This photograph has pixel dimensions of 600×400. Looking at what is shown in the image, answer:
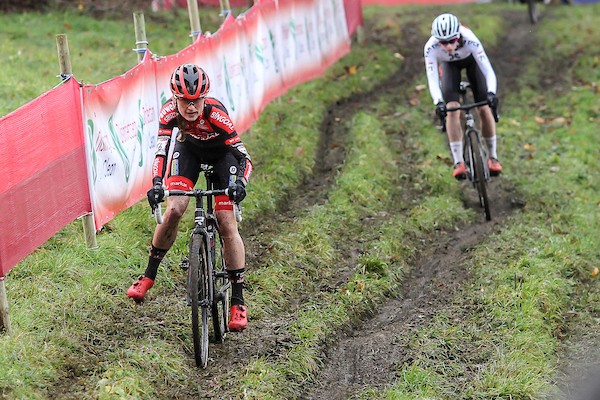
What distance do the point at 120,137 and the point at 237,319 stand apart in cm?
249

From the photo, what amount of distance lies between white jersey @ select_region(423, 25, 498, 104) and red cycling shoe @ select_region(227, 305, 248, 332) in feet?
14.7

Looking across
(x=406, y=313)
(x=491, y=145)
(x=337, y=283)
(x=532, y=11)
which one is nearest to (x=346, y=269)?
(x=337, y=283)

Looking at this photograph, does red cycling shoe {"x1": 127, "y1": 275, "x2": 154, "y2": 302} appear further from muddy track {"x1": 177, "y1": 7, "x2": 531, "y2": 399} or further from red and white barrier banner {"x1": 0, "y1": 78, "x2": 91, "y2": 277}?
red and white barrier banner {"x1": 0, "y1": 78, "x2": 91, "y2": 277}

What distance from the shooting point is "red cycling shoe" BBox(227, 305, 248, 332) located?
7188 millimetres

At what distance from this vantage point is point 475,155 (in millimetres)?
10570

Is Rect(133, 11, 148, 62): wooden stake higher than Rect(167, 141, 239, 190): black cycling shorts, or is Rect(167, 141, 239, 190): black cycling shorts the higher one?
Rect(133, 11, 148, 62): wooden stake

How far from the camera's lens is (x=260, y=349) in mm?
7199

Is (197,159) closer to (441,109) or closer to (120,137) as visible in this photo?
(120,137)

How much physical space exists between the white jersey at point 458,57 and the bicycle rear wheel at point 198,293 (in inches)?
194

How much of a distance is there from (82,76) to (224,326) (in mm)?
6712

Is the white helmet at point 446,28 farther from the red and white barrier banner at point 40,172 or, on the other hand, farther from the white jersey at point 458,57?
the red and white barrier banner at point 40,172

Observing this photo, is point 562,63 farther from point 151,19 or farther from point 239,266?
point 239,266

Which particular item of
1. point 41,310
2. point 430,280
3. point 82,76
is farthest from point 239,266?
point 82,76

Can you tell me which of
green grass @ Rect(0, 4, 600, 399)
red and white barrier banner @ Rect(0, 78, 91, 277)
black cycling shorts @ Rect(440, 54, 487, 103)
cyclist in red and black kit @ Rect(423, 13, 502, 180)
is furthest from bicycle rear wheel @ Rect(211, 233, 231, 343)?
black cycling shorts @ Rect(440, 54, 487, 103)
